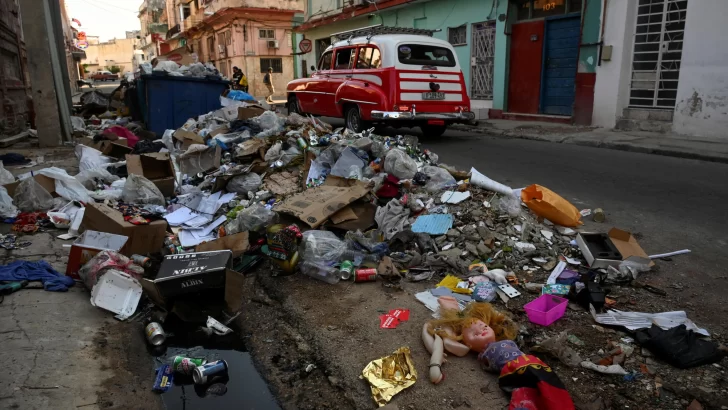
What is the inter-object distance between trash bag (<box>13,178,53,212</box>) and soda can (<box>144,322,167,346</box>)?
10.1 feet

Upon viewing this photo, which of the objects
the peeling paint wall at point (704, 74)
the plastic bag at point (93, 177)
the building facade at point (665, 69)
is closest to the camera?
the plastic bag at point (93, 177)

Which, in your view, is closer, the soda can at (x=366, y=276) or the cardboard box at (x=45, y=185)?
the soda can at (x=366, y=276)

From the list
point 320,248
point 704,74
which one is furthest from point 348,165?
point 704,74

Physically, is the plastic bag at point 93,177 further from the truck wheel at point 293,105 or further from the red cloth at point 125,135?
the truck wheel at point 293,105

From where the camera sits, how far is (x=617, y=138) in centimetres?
953

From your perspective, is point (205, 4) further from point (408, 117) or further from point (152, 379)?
point (152, 379)

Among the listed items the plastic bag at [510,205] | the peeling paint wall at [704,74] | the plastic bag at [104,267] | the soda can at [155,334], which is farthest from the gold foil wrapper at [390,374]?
the peeling paint wall at [704,74]

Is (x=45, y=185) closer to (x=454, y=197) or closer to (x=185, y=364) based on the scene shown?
(x=185, y=364)

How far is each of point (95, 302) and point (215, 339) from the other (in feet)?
2.89

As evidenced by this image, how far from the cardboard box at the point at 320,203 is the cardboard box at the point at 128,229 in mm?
1081

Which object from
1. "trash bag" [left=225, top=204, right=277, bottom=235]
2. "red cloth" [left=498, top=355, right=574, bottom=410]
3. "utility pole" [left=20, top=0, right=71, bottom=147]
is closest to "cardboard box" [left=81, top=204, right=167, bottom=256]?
"trash bag" [left=225, top=204, right=277, bottom=235]

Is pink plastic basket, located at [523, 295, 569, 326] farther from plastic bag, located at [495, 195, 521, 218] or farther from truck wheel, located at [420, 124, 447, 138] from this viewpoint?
truck wheel, located at [420, 124, 447, 138]

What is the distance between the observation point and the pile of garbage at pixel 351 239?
3.13 metres

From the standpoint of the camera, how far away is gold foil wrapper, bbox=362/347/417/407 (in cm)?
243
